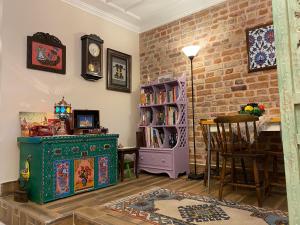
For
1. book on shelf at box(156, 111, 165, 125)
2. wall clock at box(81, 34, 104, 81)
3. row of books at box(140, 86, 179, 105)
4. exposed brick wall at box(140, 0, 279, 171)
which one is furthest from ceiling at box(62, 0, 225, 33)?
book on shelf at box(156, 111, 165, 125)

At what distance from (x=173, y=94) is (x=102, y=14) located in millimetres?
1760

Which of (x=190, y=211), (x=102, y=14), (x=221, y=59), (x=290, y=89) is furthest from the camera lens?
(x=102, y=14)

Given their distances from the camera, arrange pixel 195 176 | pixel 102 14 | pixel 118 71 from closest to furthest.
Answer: pixel 195 176 → pixel 102 14 → pixel 118 71

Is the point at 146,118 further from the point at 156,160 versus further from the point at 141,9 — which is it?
the point at 141,9

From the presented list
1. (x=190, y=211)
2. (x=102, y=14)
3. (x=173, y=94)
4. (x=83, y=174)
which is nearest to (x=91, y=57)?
(x=102, y=14)

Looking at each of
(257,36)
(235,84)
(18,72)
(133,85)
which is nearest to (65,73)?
(18,72)

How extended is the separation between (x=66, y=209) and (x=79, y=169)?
1.89ft

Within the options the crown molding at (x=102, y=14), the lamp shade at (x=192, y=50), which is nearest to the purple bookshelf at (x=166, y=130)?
the lamp shade at (x=192, y=50)

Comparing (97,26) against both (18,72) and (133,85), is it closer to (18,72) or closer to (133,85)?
(133,85)

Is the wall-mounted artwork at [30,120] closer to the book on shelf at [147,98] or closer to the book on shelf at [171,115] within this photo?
the book on shelf at [147,98]

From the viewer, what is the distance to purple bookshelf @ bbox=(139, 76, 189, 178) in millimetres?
3494

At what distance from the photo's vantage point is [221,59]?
11.4ft

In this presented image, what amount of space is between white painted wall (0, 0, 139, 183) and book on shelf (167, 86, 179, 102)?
2.85 ft

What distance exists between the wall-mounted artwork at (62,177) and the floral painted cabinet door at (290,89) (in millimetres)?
2202
